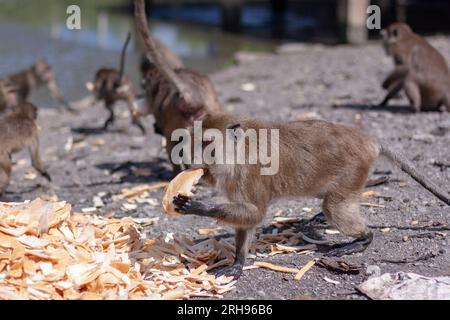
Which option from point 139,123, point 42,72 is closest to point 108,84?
point 139,123

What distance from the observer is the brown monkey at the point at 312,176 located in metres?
6.14

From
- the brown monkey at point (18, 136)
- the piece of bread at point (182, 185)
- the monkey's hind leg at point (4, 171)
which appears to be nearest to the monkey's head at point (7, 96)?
the brown monkey at point (18, 136)

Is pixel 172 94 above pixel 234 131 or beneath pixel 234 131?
beneath

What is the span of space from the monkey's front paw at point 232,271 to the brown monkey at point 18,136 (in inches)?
149

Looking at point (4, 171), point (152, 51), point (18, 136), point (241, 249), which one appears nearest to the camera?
point (241, 249)

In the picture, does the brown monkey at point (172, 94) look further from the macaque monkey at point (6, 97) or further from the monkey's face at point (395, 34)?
the macaque monkey at point (6, 97)

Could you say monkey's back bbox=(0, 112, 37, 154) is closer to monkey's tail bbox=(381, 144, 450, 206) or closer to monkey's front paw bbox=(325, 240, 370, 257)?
monkey's front paw bbox=(325, 240, 370, 257)

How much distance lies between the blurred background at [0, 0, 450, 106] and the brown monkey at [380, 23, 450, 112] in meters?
6.66

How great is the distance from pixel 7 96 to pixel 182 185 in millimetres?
8352

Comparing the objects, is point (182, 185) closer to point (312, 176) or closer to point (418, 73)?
point (312, 176)

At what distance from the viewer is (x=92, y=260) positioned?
6.08m

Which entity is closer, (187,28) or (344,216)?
(344,216)

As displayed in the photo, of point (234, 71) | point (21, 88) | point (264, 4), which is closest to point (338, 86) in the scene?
point (234, 71)
